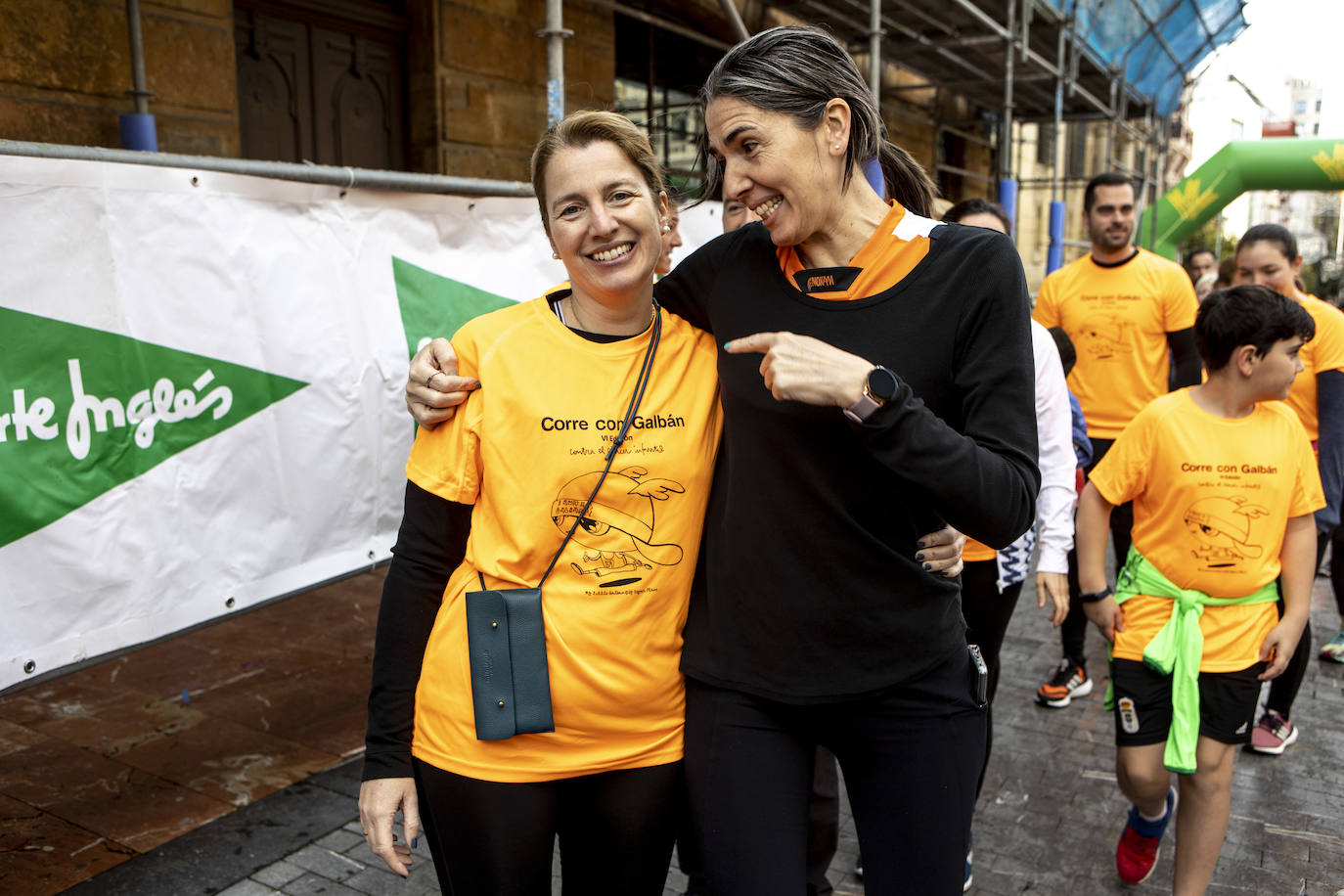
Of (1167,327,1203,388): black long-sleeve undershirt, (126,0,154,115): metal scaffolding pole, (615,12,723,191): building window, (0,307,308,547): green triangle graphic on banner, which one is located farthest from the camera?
(615,12,723,191): building window

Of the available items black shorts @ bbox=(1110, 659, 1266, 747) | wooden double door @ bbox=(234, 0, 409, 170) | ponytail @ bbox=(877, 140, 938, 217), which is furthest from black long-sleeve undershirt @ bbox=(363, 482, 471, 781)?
wooden double door @ bbox=(234, 0, 409, 170)

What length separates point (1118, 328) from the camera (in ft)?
17.0

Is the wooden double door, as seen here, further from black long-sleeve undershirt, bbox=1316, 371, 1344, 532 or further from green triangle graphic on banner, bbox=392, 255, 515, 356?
black long-sleeve undershirt, bbox=1316, 371, 1344, 532

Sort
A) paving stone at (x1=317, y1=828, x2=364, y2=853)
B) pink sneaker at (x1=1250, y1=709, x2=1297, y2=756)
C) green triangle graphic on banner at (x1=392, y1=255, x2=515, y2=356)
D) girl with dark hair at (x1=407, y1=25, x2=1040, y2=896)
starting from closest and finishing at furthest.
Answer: girl with dark hair at (x1=407, y1=25, x2=1040, y2=896), paving stone at (x1=317, y1=828, x2=364, y2=853), green triangle graphic on banner at (x1=392, y1=255, x2=515, y2=356), pink sneaker at (x1=1250, y1=709, x2=1297, y2=756)

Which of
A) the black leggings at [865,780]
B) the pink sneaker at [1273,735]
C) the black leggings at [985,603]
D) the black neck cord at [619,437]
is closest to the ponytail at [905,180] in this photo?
the black neck cord at [619,437]

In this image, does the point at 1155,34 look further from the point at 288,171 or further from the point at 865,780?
the point at 865,780

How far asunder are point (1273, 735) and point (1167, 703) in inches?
66.6

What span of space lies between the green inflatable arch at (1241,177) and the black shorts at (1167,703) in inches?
289

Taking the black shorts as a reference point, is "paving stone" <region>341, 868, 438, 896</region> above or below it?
below

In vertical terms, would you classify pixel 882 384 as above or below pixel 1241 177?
below

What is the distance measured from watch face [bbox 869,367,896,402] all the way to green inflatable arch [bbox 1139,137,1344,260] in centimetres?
884

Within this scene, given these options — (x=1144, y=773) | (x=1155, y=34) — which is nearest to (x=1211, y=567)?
(x=1144, y=773)

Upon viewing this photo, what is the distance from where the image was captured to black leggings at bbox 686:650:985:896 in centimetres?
186

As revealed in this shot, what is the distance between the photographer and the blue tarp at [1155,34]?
12.3 m
